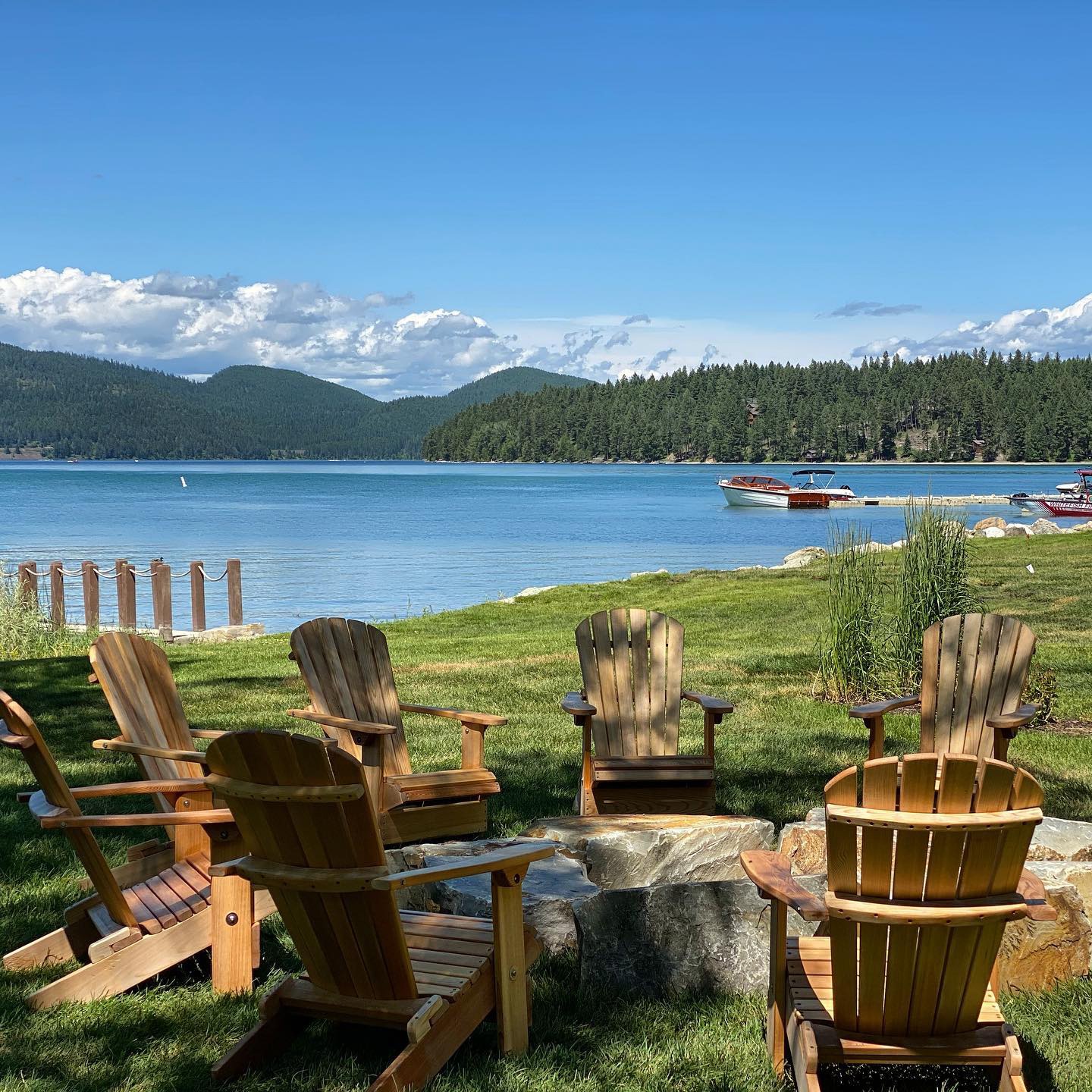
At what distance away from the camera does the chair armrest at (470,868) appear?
285 cm

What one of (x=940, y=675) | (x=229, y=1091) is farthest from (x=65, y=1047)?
(x=940, y=675)

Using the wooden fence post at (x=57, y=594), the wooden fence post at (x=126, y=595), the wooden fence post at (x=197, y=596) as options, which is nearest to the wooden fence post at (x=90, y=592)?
the wooden fence post at (x=126, y=595)

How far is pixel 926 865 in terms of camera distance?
2.65 m

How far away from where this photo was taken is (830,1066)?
3.15 metres

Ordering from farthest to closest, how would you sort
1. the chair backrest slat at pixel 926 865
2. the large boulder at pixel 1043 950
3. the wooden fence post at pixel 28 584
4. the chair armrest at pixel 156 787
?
the wooden fence post at pixel 28 584 → the large boulder at pixel 1043 950 → the chair armrest at pixel 156 787 → the chair backrest slat at pixel 926 865

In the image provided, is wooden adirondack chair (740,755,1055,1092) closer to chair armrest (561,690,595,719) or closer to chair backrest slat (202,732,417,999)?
chair backrest slat (202,732,417,999)

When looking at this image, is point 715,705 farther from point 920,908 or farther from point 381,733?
point 920,908

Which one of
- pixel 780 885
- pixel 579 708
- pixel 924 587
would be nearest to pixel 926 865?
pixel 780 885

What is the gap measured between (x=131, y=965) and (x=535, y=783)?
10.8 feet

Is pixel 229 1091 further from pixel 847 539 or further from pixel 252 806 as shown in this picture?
pixel 847 539

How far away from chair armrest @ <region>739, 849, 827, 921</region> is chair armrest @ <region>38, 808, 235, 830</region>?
1.61m

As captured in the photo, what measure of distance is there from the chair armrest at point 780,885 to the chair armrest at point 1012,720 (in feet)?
7.64

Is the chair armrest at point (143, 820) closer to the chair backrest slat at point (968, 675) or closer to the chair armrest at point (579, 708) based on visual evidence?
the chair armrest at point (579, 708)

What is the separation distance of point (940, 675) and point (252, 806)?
389cm
